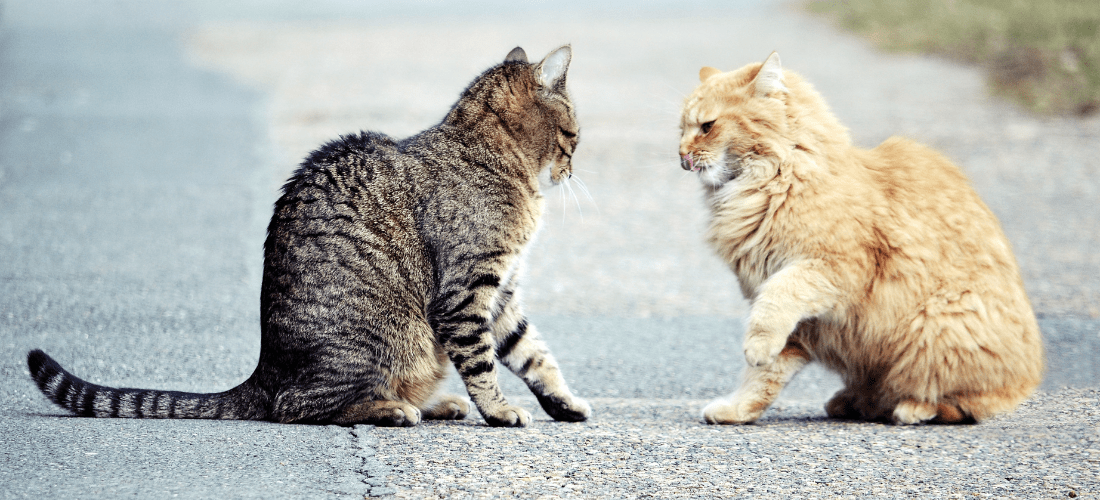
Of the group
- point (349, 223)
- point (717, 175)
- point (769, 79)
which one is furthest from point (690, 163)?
point (349, 223)

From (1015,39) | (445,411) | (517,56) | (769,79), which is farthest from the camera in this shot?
(1015,39)

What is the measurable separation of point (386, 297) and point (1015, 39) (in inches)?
459

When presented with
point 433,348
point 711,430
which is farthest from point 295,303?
point 711,430

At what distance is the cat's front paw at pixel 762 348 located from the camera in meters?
3.49

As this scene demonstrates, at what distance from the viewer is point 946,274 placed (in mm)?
3617

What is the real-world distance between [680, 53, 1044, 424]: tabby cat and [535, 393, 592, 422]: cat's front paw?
1.63ft

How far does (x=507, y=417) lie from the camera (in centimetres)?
348

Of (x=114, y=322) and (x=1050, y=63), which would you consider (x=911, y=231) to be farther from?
(x=1050, y=63)

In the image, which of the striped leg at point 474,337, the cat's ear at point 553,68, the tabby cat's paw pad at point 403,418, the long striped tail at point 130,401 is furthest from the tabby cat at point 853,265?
the long striped tail at point 130,401

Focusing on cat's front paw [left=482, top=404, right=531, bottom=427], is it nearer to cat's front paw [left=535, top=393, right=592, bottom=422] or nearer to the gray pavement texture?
the gray pavement texture

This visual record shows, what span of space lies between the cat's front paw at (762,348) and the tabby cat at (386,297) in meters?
0.68

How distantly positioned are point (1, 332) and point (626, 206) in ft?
15.5

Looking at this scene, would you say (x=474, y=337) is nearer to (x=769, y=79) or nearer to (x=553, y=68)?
(x=553, y=68)

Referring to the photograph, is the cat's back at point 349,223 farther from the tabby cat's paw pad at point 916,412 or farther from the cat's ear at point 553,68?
the tabby cat's paw pad at point 916,412
